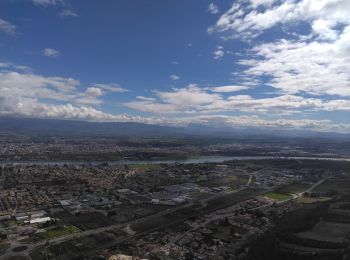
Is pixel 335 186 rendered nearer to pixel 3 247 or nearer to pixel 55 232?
pixel 55 232

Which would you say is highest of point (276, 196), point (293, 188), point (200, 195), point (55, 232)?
point (293, 188)

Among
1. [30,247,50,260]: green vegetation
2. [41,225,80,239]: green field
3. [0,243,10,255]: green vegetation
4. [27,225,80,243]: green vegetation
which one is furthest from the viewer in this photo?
[41,225,80,239]: green field

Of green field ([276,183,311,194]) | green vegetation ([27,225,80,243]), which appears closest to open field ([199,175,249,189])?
green field ([276,183,311,194])

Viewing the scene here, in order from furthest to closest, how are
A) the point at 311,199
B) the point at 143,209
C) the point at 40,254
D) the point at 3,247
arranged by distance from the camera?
the point at 311,199 < the point at 143,209 < the point at 3,247 < the point at 40,254

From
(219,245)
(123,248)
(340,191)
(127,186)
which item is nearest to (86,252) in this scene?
(123,248)

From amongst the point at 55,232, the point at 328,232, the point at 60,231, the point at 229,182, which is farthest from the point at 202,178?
the point at 55,232

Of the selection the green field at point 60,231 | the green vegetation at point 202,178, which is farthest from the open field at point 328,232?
the green vegetation at point 202,178

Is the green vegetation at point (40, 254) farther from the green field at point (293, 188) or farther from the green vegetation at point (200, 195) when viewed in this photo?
the green field at point (293, 188)

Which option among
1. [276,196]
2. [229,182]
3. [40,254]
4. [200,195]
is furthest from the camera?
[229,182]

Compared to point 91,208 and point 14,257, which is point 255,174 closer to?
point 91,208

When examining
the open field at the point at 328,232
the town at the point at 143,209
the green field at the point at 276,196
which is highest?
the open field at the point at 328,232

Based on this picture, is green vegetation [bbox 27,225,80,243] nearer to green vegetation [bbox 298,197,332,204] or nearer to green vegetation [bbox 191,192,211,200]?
green vegetation [bbox 191,192,211,200]
